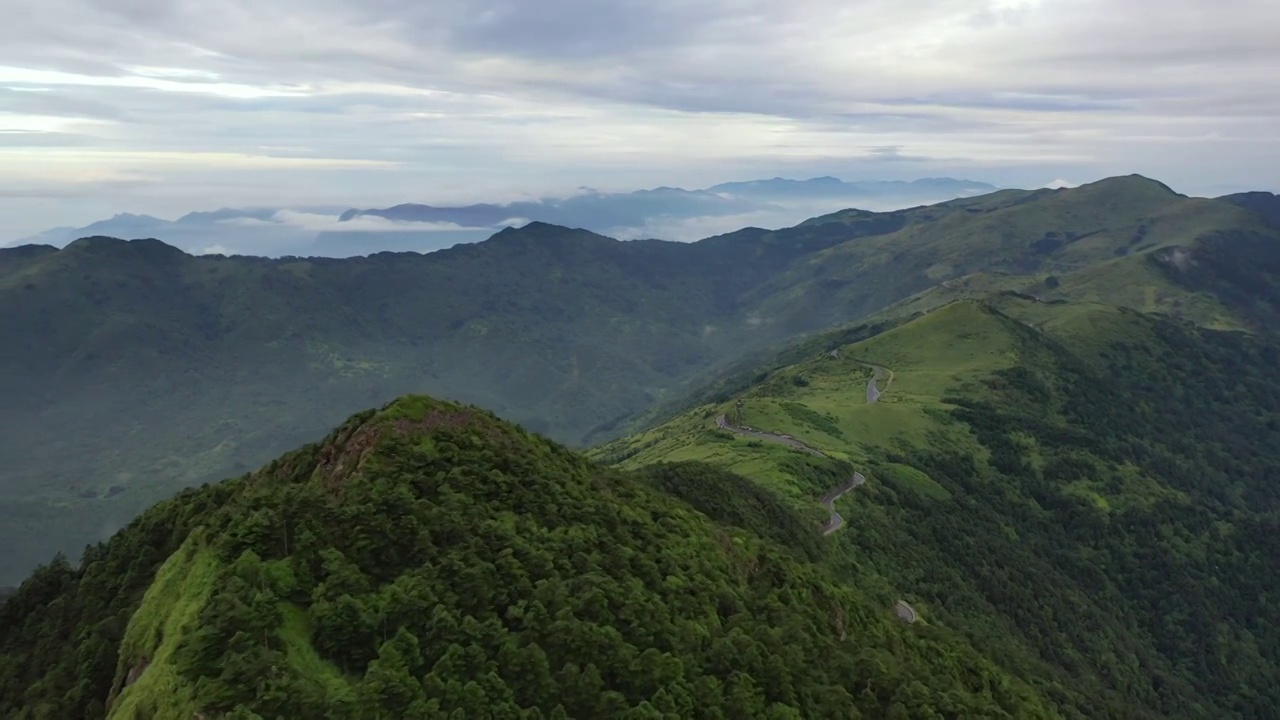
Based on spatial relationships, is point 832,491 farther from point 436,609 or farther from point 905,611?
point 436,609

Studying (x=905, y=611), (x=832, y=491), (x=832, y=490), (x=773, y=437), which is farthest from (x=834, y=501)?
(x=773, y=437)

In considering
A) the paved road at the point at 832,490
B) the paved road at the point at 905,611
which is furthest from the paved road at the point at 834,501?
the paved road at the point at 905,611

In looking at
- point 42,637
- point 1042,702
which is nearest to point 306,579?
point 42,637

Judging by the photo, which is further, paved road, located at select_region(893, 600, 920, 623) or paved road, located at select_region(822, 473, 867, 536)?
paved road, located at select_region(822, 473, 867, 536)

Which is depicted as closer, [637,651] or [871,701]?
[637,651]

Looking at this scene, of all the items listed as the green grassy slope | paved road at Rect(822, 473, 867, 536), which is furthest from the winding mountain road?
the green grassy slope

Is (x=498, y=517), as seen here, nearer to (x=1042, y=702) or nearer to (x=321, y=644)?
(x=321, y=644)

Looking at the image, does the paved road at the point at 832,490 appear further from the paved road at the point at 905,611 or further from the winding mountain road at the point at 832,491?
the paved road at the point at 905,611

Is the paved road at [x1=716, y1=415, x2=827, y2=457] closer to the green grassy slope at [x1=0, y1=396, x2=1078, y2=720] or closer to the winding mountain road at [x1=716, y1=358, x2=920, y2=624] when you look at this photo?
the winding mountain road at [x1=716, y1=358, x2=920, y2=624]

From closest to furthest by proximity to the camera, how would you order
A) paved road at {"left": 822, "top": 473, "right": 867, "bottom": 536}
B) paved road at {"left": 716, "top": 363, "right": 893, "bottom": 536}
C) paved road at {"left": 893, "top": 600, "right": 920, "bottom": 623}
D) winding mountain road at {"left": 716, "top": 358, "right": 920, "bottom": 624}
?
paved road at {"left": 893, "top": 600, "right": 920, "bottom": 623} → winding mountain road at {"left": 716, "top": 358, "right": 920, "bottom": 624} → paved road at {"left": 822, "top": 473, "right": 867, "bottom": 536} → paved road at {"left": 716, "top": 363, "right": 893, "bottom": 536}
